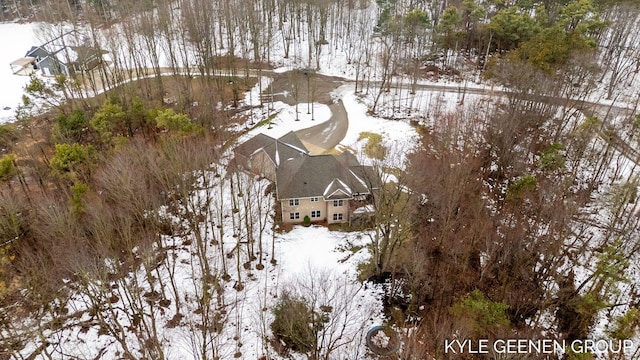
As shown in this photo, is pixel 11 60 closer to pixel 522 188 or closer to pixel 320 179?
pixel 320 179

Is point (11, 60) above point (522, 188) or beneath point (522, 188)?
above

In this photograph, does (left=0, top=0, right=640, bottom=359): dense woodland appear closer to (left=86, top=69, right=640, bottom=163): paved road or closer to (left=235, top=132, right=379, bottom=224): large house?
(left=86, top=69, right=640, bottom=163): paved road

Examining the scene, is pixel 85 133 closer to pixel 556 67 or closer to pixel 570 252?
pixel 570 252

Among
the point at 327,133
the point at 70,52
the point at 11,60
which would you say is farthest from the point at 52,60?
the point at 327,133

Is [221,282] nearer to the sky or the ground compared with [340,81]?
nearer to the ground

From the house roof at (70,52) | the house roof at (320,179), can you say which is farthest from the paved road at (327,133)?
the house roof at (70,52)

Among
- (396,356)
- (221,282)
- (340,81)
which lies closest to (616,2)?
(340,81)
